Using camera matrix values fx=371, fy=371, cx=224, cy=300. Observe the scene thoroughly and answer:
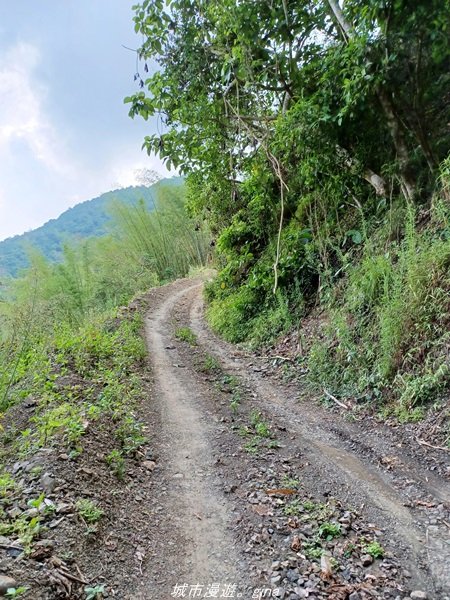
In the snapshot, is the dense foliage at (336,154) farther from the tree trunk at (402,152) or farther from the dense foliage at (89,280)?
the dense foliage at (89,280)

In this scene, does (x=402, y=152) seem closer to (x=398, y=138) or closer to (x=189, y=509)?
(x=398, y=138)

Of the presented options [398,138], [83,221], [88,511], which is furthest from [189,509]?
[83,221]

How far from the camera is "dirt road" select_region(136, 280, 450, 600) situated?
1656mm

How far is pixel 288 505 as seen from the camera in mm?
2152

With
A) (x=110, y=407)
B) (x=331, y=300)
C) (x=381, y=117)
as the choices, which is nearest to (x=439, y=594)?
(x=110, y=407)

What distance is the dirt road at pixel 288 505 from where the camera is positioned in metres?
1.66

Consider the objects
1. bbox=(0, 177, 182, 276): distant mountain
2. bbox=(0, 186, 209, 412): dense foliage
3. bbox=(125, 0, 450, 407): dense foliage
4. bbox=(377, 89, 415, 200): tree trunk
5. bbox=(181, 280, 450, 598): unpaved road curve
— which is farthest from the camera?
bbox=(0, 177, 182, 276): distant mountain

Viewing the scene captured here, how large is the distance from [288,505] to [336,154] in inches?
158

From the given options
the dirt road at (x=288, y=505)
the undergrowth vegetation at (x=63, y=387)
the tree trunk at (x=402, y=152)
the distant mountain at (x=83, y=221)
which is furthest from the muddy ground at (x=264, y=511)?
the distant mountain at (x=83, y=221)

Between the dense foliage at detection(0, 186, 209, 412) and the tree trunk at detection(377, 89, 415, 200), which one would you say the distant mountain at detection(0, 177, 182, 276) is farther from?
the tree trunk at detection(377, 89, 415, 200)

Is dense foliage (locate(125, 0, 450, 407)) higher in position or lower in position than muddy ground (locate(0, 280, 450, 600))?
higher

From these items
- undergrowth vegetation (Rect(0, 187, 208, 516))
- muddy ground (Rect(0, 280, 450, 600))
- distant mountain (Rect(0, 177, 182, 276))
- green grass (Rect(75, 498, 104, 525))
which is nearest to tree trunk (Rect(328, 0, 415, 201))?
muddy ground (Rect(0, 280, 450, 600))

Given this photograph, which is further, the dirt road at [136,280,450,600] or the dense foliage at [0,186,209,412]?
the dense foliage at [0,186,209,412]

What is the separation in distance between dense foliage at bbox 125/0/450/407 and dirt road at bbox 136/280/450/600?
2.06 ft
